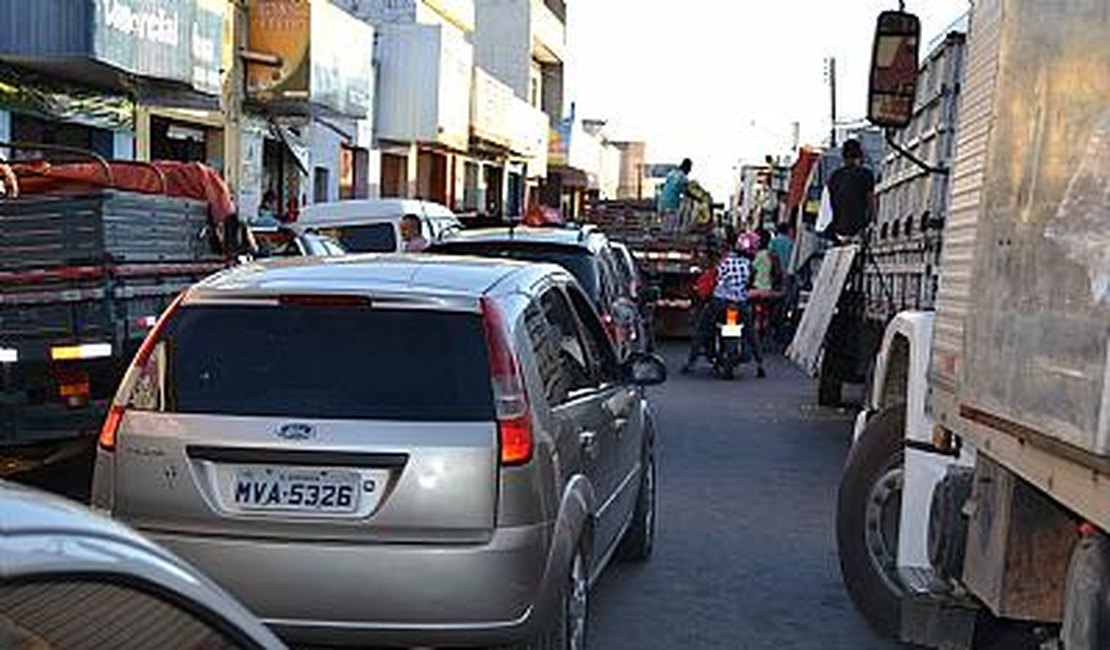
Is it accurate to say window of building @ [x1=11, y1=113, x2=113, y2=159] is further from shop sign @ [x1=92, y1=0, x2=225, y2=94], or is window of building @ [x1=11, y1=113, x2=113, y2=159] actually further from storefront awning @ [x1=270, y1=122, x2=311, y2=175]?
storefront awning @ [x1=270, y1=122, x2=311, y2=175]

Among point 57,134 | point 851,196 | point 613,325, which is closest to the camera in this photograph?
point 613,325

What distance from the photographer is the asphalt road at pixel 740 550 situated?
22.0ft

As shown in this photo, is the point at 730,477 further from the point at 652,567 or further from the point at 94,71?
the point at 94,71

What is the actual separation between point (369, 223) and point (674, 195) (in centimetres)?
1222

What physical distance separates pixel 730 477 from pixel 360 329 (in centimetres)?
599

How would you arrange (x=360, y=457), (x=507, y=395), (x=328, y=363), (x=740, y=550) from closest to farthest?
(x=360, y=457), (x=507, y=395), (x=328, y=363), (x=740, y=550)

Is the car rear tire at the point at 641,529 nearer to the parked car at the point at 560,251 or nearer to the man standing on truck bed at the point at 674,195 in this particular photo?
the parked car at the point at 560,251

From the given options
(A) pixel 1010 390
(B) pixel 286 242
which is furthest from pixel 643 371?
(B) pixel 286 242

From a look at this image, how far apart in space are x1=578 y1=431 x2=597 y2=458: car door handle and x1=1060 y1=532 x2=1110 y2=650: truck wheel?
231 centimetres

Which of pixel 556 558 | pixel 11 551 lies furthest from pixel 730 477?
pixel 11 551

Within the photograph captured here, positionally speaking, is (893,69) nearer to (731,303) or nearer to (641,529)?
(641,529)

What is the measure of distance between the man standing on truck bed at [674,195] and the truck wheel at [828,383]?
1247 cm

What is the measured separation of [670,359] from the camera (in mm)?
20375

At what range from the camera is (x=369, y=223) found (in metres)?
17.0
